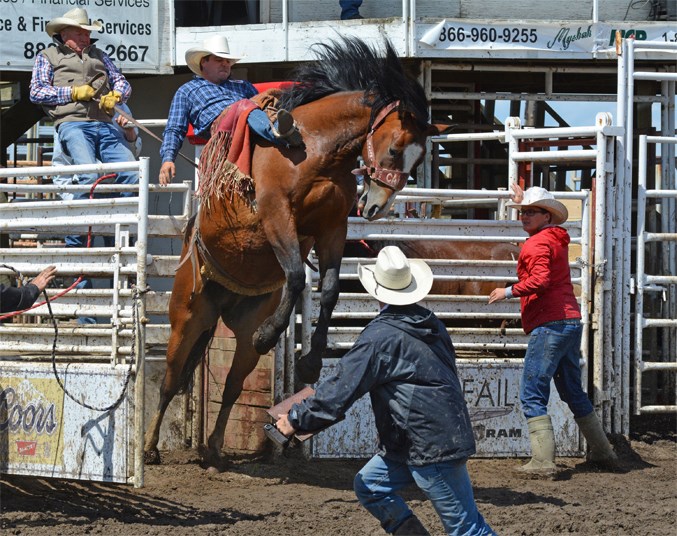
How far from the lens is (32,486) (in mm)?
6605

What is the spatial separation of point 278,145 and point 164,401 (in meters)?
2.17

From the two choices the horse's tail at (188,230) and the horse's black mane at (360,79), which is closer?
the horse's black mane at (360,79)

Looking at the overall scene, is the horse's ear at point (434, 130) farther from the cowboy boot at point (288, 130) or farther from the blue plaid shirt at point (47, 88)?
the blue plaid shirt at point (47, 88)

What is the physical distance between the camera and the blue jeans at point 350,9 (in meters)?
11.4

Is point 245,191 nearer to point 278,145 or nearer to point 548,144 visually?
point 278,145

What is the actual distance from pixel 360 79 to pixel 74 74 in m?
2.71

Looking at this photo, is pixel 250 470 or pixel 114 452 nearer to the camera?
pixel 114 452

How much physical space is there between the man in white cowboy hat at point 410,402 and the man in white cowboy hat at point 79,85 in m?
4.05

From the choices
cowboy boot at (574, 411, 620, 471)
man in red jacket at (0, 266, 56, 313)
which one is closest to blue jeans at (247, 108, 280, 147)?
man in red jacket at (0, 266, 56, 313)

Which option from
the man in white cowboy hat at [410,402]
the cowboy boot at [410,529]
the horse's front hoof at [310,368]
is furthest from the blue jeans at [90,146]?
the cowboy boot at [410,529]

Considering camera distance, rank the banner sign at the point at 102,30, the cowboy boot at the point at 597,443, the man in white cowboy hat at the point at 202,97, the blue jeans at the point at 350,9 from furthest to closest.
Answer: the blue jeans at the point at 350,9 → the banner sign at the point at 102,30 → the cowboy boot at the point at 597,443 → the man in white cowboy hat at the point at 202,97

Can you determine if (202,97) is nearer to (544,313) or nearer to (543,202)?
(543,202)

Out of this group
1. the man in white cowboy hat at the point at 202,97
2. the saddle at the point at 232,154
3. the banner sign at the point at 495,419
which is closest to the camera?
the saddle at the point at 232,154

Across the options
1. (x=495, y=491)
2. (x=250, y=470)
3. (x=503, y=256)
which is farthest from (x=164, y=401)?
(x=503, y=256)
